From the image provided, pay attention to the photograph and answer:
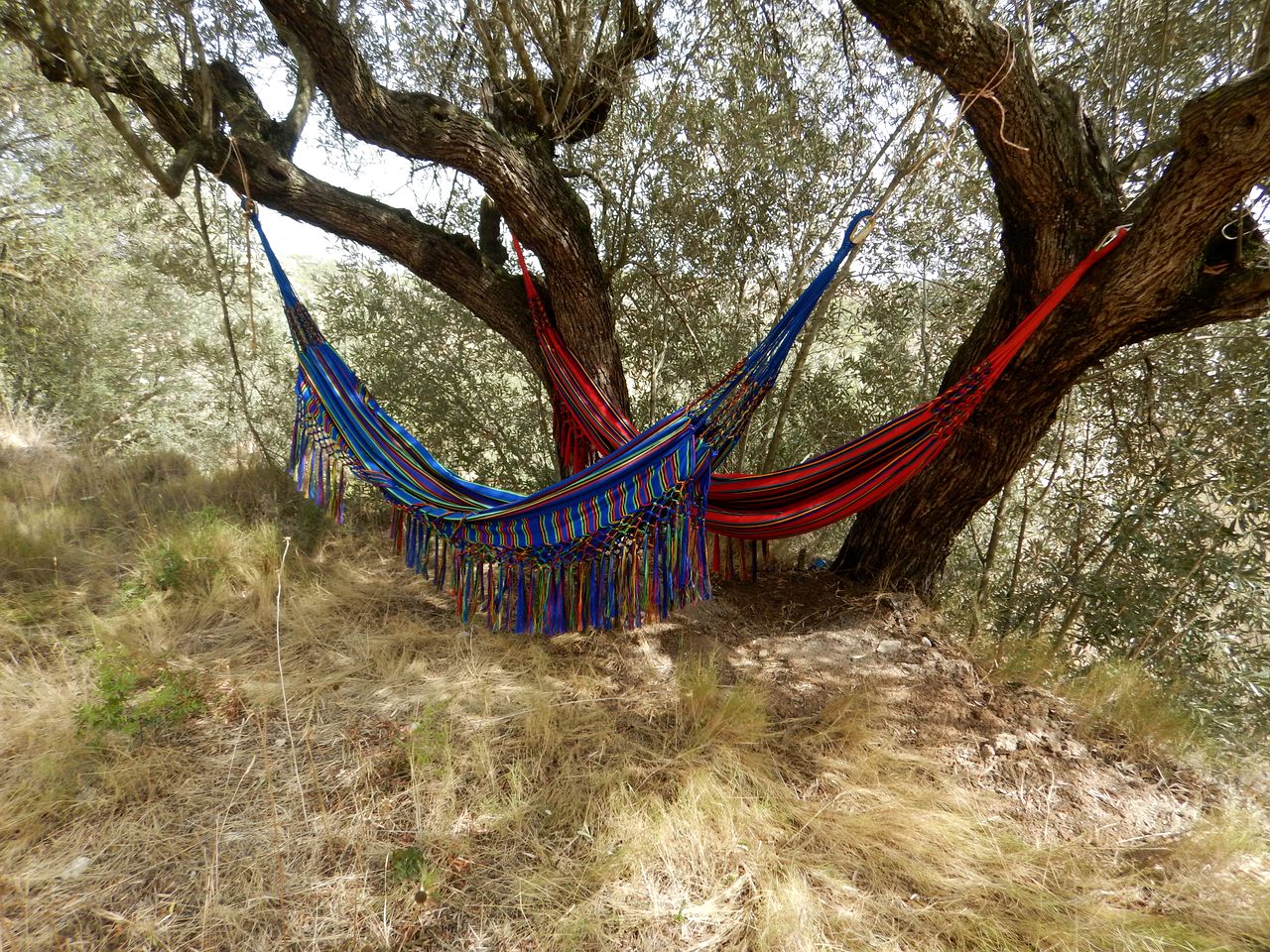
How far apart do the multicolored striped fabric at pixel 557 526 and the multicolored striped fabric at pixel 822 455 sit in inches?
7.7

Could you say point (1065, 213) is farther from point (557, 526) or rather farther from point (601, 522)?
point (557, 526)

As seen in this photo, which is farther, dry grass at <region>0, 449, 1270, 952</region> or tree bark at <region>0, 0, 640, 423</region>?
tree bark at <region>0, 0, 640, 423</region>

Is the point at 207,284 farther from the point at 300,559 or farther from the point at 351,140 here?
the point at 300,559

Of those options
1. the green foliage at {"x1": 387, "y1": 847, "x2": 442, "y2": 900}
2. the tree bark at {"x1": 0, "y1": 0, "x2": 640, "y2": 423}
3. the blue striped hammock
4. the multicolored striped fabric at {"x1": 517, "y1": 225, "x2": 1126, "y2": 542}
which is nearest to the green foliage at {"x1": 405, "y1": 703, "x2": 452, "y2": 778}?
the green foliage at {"x1": 387, "y1": 847, "x2": 442, "y2": 900}

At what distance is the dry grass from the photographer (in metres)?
0.86

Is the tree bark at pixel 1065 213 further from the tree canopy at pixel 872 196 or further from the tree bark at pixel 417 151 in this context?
the tree bark at pixel 417 151

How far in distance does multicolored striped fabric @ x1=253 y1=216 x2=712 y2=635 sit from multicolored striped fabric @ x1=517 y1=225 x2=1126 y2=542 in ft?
0.64

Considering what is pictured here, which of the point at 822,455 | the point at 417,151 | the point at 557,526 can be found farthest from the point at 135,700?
the point at 822,455

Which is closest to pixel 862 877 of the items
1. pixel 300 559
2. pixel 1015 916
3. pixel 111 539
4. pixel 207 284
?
pixel 1015 916

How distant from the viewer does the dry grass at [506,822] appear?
33.8 inches

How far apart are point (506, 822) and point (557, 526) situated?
68 centimetres

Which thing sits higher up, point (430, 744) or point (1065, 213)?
point (1065, 213)

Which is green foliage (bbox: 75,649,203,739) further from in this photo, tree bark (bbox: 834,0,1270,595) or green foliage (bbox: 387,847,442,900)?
tree bark (bbox: 834,0,1270,595)

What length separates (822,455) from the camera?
1571 millimetres
